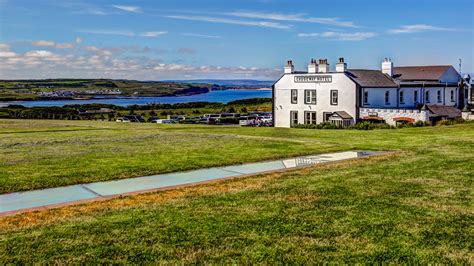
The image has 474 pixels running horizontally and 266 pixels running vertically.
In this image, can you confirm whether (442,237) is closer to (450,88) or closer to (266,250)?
(266,250)

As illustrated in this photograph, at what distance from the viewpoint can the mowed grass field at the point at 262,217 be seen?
639 centimetres

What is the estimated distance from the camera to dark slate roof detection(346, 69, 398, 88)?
4103cm

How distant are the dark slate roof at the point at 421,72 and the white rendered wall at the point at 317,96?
6.82 m

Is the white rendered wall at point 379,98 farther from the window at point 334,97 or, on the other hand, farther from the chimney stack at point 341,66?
the chimney stack at point 341,66

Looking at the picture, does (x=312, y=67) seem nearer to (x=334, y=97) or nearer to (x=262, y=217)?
(x=334, y=97)

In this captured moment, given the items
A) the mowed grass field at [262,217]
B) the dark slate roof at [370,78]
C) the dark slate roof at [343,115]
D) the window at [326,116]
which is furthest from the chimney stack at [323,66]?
the mowed grass field at [262,217]

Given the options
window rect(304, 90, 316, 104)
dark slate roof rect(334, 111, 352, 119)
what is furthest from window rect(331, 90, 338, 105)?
window rect(304, 90, 316, 104)

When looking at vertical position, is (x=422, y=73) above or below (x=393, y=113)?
above

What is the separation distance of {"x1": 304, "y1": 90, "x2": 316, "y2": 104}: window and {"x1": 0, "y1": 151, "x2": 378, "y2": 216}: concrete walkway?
95.7 feet

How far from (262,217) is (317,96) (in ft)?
119

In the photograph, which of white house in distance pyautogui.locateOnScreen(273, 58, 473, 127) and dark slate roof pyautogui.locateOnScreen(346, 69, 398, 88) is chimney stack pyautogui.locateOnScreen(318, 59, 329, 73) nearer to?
white house in distance pyautogui.locateOnScreen(273, 58, 473, 127)

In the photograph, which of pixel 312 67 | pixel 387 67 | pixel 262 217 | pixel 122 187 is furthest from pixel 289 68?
pixel 262 217

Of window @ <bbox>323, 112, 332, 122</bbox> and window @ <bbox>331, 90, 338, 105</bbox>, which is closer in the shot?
window @ <bbox>331, 90, 338, 105</bbox>

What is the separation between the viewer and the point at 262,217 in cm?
804
